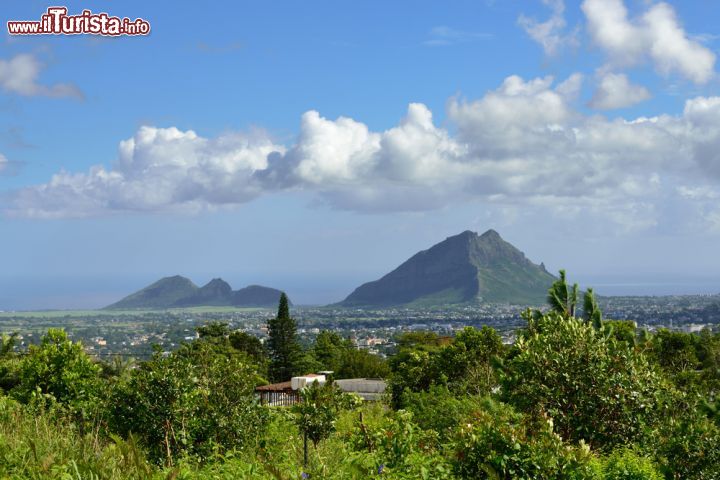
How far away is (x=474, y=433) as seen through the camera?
7.12m

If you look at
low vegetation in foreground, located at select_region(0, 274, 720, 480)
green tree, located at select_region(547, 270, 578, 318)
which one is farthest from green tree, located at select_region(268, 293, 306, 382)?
low vegetation in foreground, located at select_region(0, 274, 720, 480)

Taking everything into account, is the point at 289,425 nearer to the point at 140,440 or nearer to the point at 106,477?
the point at 140,440

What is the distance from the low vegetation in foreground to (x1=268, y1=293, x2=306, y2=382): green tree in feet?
148

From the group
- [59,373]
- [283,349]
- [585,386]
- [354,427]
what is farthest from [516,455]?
[283,349]

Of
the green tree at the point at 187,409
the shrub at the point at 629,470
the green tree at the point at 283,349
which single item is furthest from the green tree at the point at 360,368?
the shrub at the point at 629,470

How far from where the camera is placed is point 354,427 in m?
9.94

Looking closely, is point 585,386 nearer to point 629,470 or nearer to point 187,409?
point 629,470

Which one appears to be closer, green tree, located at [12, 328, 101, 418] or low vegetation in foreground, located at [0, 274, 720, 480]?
low vegetation in foreground, located at [0, 274, 720, 480]

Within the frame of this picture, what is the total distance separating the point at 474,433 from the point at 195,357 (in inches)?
210

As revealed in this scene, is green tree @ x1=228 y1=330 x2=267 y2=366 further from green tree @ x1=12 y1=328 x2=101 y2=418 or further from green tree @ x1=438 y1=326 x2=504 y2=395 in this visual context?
green tree @ x1=12 y1=328 x2=101 y2=418

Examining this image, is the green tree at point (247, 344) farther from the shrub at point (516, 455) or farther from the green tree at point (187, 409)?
the shrub at point (516, 455)

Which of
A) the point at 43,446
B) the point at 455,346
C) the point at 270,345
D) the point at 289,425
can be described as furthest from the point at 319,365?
the point at 43,446

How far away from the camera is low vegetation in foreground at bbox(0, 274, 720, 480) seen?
6.64 m

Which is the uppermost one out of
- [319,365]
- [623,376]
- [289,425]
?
[623,376]
